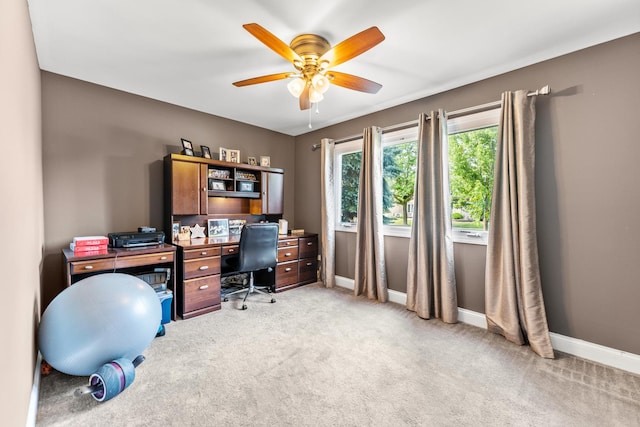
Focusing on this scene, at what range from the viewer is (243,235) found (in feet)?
10.1

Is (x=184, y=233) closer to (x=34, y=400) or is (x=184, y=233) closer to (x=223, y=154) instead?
(x=223, y=154)

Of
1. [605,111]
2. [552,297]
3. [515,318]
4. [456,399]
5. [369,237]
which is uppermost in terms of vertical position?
[605,111]

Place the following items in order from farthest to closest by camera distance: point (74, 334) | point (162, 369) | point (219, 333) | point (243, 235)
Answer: point (243, 235)
point (219, 333)
point (162, 369)
point (74, 334)

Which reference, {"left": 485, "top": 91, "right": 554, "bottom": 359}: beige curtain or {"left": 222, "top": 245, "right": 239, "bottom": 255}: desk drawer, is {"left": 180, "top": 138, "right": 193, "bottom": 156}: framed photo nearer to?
{"left": 222, "top": 245, "right": 239, "bottom": 255}: desk drawer

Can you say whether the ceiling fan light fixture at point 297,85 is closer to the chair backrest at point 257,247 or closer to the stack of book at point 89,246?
the chair backrest at point 257,247

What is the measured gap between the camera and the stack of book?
2.41m

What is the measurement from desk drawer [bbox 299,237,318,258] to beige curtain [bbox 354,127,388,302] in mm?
837

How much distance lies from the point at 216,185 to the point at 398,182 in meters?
2.41

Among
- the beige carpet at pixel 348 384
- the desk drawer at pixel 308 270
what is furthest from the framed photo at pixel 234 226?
the beige carpet at pixel 348 384

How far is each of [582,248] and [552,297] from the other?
0.47 m

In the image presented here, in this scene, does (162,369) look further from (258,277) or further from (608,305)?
(608,305)

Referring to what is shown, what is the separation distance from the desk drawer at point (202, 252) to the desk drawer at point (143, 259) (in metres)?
0.16

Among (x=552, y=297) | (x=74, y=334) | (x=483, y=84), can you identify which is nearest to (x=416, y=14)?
(x=483, y=84)

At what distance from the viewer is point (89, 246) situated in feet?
8.08
